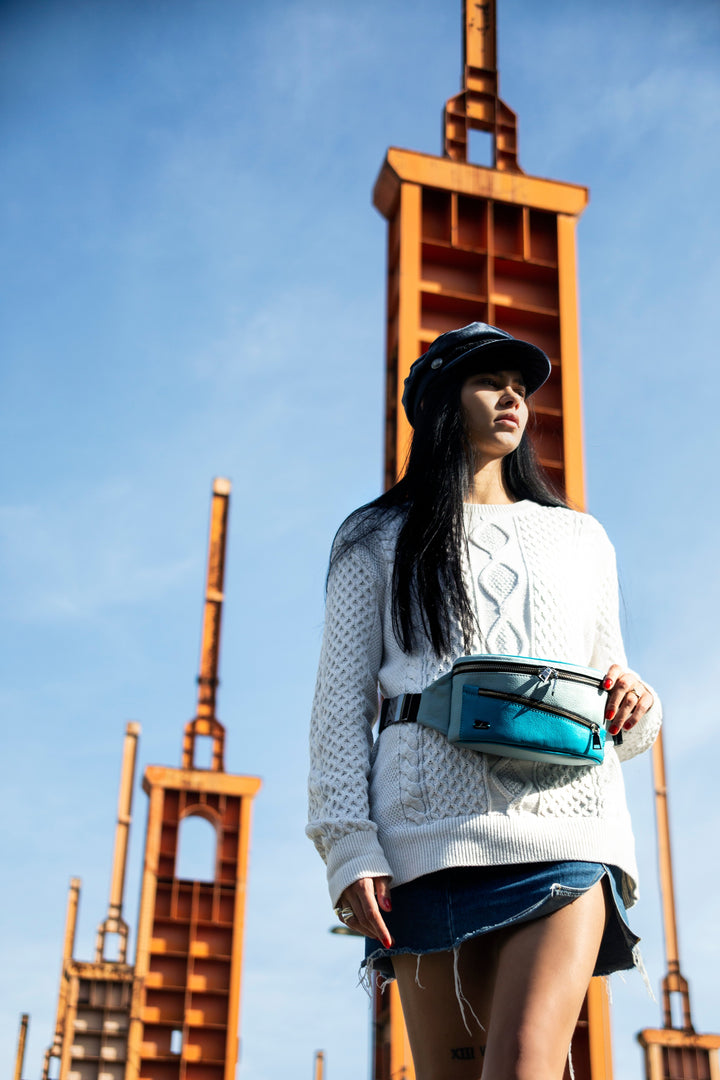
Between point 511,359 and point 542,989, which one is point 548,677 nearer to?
point 542,989

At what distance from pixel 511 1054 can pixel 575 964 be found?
0.21 metres

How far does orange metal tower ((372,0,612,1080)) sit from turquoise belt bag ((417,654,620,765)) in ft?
23.2

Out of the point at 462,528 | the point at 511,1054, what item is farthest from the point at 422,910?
the point at 462,528

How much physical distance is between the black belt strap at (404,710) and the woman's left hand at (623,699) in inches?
15.0

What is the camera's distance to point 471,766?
2533mm

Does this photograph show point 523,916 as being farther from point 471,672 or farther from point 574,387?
point 574,387

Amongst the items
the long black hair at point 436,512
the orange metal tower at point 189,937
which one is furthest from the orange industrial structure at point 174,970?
the long black hair at point 436,512

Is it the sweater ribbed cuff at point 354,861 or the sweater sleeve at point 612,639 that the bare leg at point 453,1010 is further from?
the sweater sleeve at point 612,639

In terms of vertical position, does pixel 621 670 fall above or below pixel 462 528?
below

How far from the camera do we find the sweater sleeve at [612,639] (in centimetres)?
280

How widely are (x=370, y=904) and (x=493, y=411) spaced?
1.17 m

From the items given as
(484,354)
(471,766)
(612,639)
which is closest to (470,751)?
(471,766)

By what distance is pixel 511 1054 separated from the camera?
2.24m

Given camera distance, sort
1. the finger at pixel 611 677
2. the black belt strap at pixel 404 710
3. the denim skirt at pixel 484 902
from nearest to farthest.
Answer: the denim skirt at pixel 484 902, the finger at pixel 611 677, the black belt strap at pixel 404 710
